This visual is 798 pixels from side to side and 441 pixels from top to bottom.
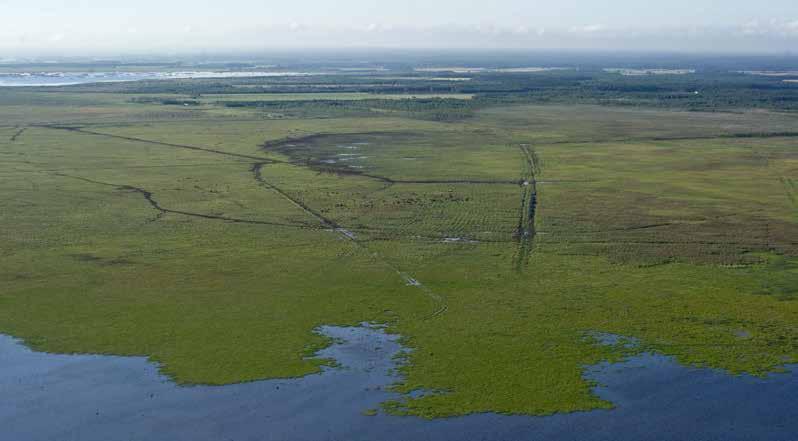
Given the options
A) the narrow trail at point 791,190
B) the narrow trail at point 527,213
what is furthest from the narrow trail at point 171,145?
the narrow trail at point 791,190

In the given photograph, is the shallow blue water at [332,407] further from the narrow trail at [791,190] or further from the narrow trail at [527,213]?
the narrow trail at [791,190]

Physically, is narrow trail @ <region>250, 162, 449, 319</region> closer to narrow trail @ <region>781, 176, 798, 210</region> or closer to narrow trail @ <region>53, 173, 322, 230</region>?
narrow trail @ <region>53, 173, 322, 230</region>

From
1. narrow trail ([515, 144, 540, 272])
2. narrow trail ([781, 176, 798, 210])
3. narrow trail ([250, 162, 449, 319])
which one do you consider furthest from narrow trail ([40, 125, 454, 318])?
narrow trail ([781, 176, 798, 210])

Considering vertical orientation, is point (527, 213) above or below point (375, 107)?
below

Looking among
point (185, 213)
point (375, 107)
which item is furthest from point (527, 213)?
point (375, 107)

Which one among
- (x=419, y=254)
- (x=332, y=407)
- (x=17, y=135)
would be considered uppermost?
(x=17, y=135)

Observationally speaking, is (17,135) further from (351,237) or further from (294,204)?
(351,237)

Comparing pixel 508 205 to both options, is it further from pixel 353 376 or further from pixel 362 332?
pixel 353 376
